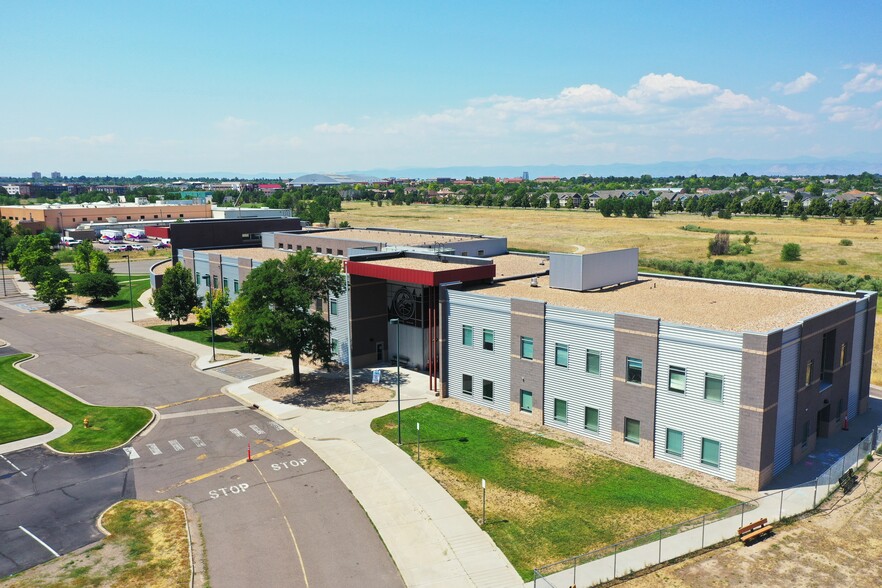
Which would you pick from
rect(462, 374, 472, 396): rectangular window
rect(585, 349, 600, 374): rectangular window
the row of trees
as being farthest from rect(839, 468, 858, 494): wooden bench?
the row of trees

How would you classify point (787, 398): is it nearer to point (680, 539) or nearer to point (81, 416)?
point (680, 539)

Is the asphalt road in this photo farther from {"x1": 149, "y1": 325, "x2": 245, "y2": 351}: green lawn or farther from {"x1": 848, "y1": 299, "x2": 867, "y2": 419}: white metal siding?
{"x1": 848, "y1": 299, "x2": 867, "y2": 419}: white metal siding

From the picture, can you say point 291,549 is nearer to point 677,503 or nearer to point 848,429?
point 677,503

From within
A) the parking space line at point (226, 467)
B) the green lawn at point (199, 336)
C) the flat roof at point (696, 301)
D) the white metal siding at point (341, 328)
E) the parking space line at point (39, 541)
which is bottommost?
the parking space line at point (226, 467)

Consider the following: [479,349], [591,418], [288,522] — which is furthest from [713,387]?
[288,522]

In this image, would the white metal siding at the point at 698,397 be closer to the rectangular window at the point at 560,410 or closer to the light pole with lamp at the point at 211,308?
the rectangular window at the point at 560,410

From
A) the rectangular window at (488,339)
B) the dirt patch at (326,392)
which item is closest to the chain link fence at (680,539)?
the rectangular window at (488,339)
